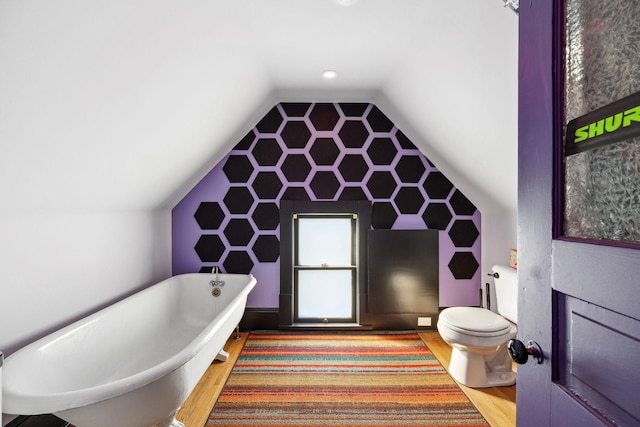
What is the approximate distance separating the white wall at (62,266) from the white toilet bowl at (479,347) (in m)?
2.46

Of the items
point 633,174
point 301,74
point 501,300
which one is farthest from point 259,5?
point 501,300

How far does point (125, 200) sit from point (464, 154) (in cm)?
269

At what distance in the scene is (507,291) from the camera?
111 inches

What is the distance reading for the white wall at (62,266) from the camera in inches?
64.6

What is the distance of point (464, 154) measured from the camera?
2811 mm

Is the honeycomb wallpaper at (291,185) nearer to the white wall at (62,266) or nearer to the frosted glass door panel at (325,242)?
the frosted glass door panel at (325,242)

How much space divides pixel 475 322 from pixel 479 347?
0.58 feet

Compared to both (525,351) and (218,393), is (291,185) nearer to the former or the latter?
(218,393)

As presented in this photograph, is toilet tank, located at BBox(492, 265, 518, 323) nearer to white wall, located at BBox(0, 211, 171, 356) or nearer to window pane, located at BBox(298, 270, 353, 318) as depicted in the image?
window pane, located at BBox(298, 270, 353, 318)

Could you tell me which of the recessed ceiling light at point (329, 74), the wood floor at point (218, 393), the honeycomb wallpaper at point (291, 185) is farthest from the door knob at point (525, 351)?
the honeycomb wallpaper at point (291, 185)

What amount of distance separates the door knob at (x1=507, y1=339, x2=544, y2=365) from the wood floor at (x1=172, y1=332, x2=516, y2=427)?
1.56 metres

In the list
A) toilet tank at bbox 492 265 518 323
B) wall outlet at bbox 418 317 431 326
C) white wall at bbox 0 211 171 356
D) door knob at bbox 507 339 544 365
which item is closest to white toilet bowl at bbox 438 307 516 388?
toilet tank at bbox 492 265 518 323

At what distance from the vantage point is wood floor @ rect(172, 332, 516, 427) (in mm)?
2055

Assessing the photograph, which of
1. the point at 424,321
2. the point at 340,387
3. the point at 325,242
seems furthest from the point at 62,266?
the point at 424,321
